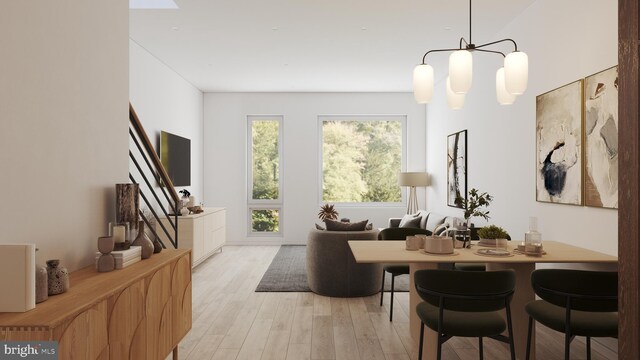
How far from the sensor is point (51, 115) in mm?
2217

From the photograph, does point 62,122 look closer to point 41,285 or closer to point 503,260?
point 41,285

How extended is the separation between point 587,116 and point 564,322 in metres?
1.70

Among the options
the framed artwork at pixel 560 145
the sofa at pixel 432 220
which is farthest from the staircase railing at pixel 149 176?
the sofa at pixel 432 220

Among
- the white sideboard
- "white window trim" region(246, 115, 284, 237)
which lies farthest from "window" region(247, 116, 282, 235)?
the white sideboard

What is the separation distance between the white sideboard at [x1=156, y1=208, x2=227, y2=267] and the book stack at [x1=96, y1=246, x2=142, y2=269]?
226 cm

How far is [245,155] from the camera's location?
837 centimetres

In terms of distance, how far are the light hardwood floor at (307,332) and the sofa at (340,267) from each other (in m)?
0.11

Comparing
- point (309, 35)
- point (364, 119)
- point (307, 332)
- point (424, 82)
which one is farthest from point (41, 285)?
point (364, 119)

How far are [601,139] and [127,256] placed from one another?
10.8 feet

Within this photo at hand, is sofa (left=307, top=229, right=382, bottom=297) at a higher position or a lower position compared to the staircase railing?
lower

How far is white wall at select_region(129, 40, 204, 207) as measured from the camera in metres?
5.41

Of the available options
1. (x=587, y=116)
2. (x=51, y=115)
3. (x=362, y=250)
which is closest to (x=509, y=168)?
(x=587, y=116)

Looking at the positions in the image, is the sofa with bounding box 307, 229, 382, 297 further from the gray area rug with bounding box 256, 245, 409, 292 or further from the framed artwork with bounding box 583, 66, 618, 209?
the framed artwork with bounding box 583, 66, 618, 209

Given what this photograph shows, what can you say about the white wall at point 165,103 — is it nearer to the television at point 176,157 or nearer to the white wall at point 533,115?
the television at point 176,157
